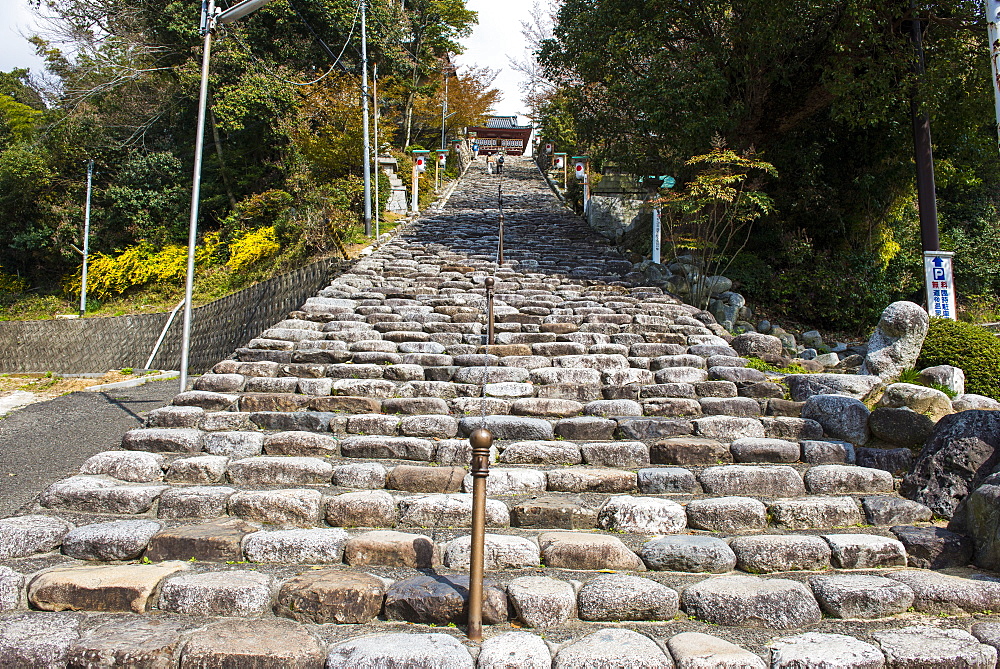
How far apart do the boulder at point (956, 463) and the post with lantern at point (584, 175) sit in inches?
489

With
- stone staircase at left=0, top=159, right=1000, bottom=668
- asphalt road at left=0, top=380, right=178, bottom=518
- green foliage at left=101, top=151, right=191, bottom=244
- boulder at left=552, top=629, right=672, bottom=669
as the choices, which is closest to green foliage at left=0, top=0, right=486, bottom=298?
green foliage at left=101, top=151, right=191, bottom=244

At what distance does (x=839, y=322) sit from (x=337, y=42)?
54.6 ft

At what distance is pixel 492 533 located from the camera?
13.0 feet

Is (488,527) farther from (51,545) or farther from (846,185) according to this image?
(846,185)

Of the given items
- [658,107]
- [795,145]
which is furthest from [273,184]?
[795,145]

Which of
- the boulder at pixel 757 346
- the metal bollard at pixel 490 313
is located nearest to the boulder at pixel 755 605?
the metal bollard at pixel 490 313

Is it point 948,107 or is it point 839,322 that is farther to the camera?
point 839,322

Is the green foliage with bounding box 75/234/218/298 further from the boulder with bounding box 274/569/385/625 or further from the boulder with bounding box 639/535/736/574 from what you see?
the boulder with bounding box 639/535/736/574

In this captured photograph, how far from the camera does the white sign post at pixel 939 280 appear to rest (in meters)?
7.84

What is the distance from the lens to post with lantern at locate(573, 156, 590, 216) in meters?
16.6

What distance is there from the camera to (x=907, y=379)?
18.7 ft

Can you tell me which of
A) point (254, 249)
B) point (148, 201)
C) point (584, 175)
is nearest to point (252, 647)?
point (254, 249)

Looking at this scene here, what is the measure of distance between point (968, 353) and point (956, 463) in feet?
7.06

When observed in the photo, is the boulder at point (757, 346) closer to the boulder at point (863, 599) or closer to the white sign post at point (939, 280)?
the white sign post at point (939, 280)
